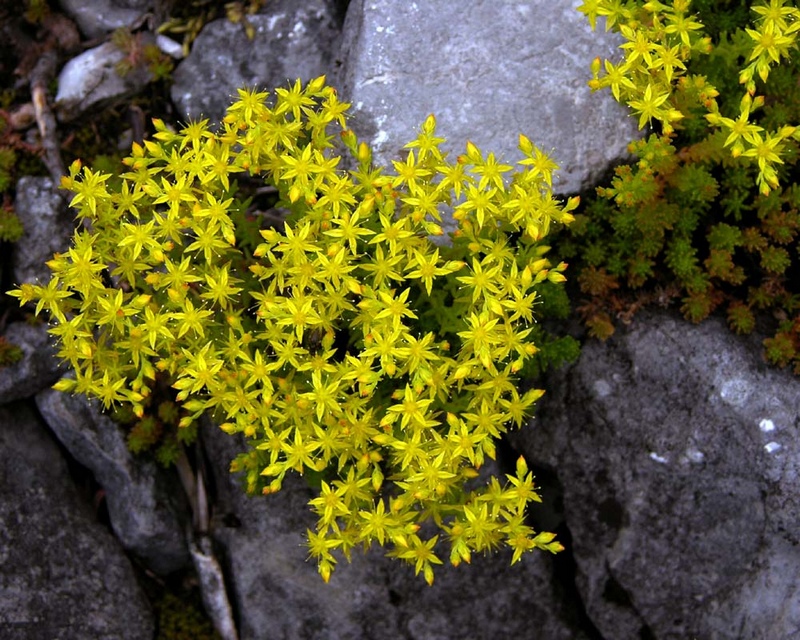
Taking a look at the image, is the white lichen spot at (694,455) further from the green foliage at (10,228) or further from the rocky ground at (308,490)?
the green foliage at (10,228)

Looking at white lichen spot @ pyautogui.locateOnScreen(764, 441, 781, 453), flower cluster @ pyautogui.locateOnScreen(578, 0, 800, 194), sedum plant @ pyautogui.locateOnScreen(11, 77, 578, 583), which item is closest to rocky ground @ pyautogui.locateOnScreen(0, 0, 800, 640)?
white lichen spot @ pyautogui.locateOnScreen(764, 441, 781, 453)

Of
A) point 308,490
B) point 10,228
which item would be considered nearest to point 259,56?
point 10,228

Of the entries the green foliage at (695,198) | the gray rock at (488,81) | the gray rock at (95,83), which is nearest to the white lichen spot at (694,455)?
the green foliage at (695,198)

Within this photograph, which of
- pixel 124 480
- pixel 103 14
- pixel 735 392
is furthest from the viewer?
pixel 103 14

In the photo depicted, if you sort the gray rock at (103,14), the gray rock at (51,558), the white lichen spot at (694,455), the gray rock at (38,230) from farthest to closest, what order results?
the gray rock at (103,14) → the gray rock at (38,230) → the gray rock at (51,558) → the white lichen spot at (694,455)

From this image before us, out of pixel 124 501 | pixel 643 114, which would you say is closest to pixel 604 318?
pixel 643 114

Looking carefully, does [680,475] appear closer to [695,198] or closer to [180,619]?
[695,198]
